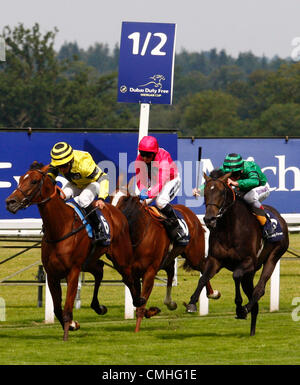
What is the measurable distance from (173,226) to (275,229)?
1.22m

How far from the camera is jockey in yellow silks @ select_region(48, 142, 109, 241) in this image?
9992 mm

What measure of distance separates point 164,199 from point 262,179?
1.11 metres

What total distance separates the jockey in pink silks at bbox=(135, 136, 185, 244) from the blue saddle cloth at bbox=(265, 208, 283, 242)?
1.10m

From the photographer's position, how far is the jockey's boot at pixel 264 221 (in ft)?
34.3

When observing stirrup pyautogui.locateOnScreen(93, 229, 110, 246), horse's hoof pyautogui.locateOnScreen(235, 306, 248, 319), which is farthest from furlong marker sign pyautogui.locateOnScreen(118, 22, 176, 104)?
horse's hoof pyautogui.locateOnScreen(235, 306, 248, 319)

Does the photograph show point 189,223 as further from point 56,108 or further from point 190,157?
point 56,108

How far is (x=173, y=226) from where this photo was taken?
1130 centimetres

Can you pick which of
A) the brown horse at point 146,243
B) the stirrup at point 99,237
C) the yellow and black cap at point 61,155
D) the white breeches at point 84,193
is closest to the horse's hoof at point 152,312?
the brown horse at point 146,243

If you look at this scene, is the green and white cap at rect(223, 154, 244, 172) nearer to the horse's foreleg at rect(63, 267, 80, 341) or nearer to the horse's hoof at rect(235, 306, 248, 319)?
the horse's hoof at rect(235, 306, 248, 319)

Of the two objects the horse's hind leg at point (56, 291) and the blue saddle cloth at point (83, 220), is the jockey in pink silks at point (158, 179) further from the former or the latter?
the horse's hind leg at point (56, 291)

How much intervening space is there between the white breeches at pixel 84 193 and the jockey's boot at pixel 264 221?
1.70 metres

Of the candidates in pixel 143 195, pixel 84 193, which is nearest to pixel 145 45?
pixel 143 195

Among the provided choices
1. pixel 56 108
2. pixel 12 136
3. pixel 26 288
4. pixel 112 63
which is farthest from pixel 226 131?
pixel 112 63

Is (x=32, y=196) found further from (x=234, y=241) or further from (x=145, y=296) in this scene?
(x=234, y=241)
